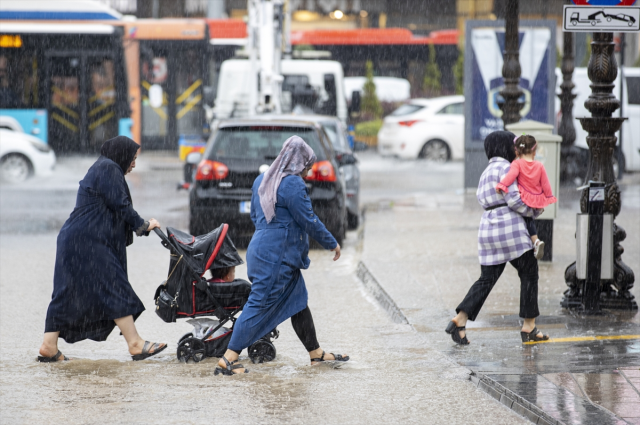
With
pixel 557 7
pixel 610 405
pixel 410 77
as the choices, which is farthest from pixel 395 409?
pixel 557 7

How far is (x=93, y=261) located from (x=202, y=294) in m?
0.73

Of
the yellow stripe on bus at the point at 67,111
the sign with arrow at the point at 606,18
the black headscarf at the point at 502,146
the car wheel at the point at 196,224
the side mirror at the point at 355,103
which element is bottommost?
the car wheel at the point at 196,224

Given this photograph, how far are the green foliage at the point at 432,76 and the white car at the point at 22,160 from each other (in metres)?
15.4

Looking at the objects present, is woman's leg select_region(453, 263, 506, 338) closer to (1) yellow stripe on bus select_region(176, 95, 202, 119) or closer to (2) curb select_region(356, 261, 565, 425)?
(2) curb select_region(356, 261, 565, 425)

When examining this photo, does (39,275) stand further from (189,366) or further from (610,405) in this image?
(610,405)

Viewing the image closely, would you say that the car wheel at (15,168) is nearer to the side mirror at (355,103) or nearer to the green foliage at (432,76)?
the side mirror at (355,103)

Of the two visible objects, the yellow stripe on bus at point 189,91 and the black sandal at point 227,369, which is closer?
the black sandal at point 227,369

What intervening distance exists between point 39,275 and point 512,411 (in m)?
6.10

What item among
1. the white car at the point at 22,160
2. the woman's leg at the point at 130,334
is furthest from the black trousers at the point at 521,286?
the white car at the point at 22,160

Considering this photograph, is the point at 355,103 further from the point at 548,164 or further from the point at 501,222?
the point at 501,222

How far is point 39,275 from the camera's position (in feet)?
33.3

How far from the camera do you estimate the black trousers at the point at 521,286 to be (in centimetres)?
696

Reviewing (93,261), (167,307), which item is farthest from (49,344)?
(167,307)

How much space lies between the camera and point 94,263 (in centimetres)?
646
